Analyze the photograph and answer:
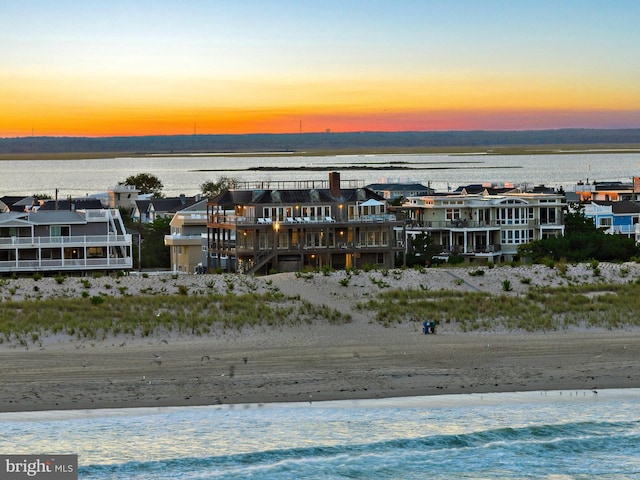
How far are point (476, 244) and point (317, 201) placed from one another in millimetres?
14672

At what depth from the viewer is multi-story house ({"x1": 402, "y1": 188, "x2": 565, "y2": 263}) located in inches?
2773

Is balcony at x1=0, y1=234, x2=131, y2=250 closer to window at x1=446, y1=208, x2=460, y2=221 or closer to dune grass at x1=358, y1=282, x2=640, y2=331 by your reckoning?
dune grass at x1=358, y1=282, x2=640, y2=331

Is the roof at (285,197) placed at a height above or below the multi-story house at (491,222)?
above

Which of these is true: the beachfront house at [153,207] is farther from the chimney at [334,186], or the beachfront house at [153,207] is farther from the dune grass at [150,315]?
the dune grass at [150,315]

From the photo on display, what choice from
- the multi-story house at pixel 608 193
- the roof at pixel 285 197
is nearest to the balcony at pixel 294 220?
the roof at pixel 285 197

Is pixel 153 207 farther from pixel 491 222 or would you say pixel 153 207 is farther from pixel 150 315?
pixel 150 315

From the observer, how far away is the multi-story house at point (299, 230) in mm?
57250

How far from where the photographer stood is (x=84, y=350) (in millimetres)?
28750

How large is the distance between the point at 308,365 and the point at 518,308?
30.1ft

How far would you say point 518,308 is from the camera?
113 ft

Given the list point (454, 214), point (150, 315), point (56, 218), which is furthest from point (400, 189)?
point (150, 315)

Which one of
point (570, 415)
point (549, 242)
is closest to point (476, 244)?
point (549, 242)

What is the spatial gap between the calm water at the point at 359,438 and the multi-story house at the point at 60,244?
29.6 m

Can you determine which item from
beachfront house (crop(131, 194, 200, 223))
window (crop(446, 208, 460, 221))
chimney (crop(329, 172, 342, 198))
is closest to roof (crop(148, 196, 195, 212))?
beachfront house (crop(131, 194, 200, 223))
